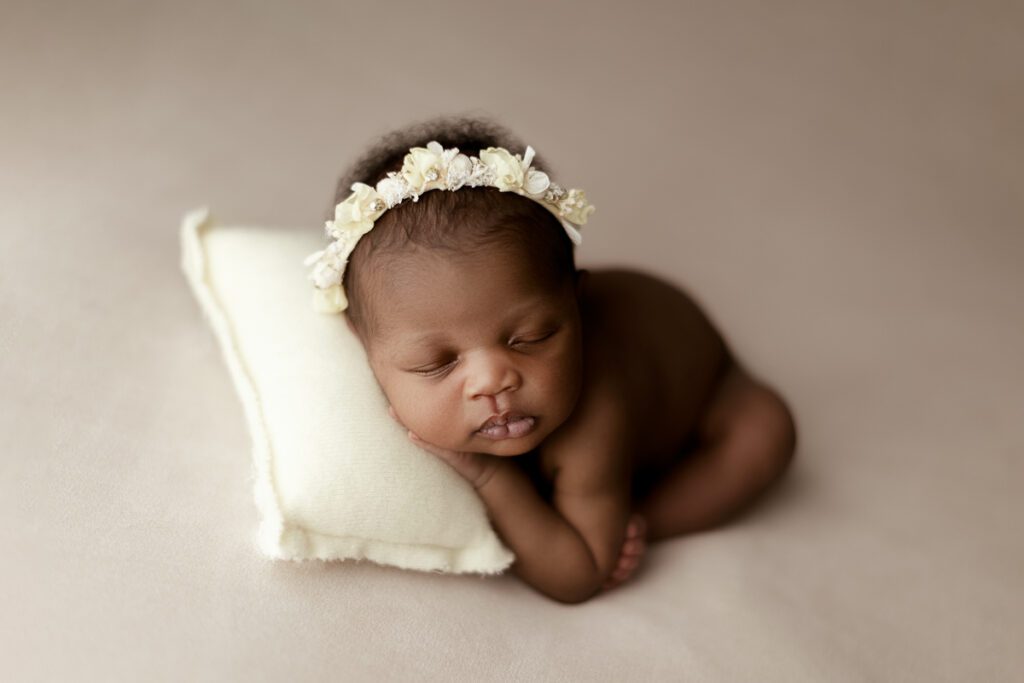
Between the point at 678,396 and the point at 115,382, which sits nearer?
the point at 115,382

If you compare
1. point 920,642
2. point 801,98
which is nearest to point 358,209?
point 920,642

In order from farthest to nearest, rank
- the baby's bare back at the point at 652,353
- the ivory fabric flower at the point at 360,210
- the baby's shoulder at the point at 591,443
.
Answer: the baby's bare back at the point at 652,353, the baby's shoulder at the point at 591,443, the ivory fabric flower at the point at 360,210

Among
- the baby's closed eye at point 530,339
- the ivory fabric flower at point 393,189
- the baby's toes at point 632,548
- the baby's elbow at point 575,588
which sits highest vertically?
the ivory fabric flower at point 393,189

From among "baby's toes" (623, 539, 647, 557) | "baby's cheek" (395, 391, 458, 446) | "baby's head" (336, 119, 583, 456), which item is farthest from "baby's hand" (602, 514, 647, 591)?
"baby's cheek" (395, 391, 458, 446)

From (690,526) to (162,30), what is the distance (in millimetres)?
1619

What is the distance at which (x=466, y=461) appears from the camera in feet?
5.11

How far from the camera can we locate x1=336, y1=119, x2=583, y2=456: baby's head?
1.44m

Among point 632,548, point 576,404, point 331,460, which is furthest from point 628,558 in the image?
point 331,460

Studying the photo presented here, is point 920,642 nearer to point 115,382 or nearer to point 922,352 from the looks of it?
point 922,352

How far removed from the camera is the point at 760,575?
168 cm

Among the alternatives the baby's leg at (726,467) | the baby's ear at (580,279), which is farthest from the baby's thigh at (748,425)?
the baby's ear at (580,279)

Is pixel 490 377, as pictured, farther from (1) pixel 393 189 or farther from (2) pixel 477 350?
(1) pixel 393 189

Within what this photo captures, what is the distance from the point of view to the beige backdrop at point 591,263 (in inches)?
54.4

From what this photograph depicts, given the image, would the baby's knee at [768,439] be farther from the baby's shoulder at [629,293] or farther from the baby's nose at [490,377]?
the baby's nose at [490,377]
